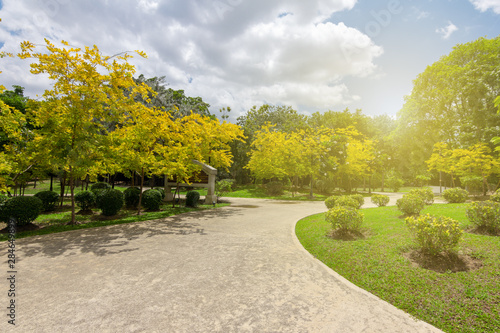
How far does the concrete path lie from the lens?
3.49 meters

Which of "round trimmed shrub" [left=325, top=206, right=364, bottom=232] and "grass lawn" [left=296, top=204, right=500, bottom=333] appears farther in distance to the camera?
"round trimmed shrub" [left=325, top=206, right=364, bottom=232]

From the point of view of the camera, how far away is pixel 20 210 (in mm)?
8773

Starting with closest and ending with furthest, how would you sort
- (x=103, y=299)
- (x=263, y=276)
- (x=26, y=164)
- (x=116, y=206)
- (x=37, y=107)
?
(x=103, y=299) < (x=263, y=276) < (x=37, y=107) < (x=26, y=164) < (x=116, y=206)

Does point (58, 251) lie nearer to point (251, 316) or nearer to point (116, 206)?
point (116, 206)

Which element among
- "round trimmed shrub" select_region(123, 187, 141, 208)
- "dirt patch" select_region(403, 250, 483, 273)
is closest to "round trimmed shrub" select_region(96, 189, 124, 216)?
"round trimmed shrub" select_region(123, 187, 141, 208)

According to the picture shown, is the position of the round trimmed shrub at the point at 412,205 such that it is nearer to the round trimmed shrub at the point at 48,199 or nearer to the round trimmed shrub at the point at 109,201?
the round trimmed shrub at the point at 109,201

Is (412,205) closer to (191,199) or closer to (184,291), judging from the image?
(184,291)

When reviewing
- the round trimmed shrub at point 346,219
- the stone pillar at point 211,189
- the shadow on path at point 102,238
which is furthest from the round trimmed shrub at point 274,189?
the round trimmed shrub at point 346,219

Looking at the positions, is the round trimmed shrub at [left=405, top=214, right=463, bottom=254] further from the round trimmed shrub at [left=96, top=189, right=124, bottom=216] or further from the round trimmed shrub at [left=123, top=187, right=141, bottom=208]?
the round trimmed shrub at [left=123, top=187, right=141, bottom=208]

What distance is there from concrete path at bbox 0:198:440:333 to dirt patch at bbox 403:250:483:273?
6.92ft

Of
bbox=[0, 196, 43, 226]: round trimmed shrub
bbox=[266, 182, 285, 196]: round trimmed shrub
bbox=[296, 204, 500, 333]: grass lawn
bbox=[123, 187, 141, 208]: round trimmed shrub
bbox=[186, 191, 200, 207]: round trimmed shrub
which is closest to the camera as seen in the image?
bbox=[296, 204, 500, 333]: grass lawn

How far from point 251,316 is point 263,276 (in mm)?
1544

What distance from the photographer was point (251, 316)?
12.0 ft

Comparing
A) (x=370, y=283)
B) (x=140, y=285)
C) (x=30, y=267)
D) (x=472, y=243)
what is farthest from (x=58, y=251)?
(x=472, y=243)
